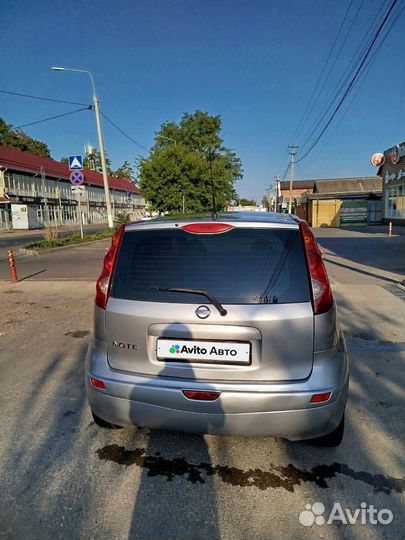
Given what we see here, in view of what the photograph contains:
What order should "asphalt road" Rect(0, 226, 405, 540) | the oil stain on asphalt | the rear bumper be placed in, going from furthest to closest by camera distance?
the oil stain on asphalt → the rear bumper → "asphalt road" Rect(0, 226, 405, 540)

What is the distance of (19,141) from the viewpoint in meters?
63.8

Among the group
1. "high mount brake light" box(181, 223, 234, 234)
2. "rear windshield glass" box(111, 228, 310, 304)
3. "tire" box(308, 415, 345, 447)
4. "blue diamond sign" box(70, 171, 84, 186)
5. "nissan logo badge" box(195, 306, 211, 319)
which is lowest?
"tire" box(308, 415, 345, 447)

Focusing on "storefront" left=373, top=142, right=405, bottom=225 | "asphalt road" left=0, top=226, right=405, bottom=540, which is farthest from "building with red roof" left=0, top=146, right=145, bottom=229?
"asphalt road" left=0, top=226, right=405, bottom=540

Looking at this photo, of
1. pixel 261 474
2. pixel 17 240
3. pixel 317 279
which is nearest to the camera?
pixel 317 279

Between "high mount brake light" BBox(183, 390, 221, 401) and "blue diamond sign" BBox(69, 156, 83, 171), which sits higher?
"blue diamond sign" BBox(69, 156, 83, 171)

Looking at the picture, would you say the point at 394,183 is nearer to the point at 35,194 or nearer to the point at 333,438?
the point at 333,438

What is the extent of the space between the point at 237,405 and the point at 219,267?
0.84m

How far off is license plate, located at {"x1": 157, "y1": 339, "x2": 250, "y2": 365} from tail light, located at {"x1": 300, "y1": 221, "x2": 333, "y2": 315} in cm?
51

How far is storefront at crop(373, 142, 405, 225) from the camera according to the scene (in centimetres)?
2644

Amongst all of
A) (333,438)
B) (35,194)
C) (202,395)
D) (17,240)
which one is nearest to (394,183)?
(17,240)

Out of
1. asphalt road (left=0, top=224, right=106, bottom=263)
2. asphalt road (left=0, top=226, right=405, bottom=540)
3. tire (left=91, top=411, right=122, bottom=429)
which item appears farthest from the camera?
asphalt road (left=0, top=224, right=106, bottom=263)

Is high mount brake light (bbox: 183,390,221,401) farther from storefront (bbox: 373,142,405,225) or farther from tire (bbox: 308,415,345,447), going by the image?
storefront (bbox: 373,142,405,225)

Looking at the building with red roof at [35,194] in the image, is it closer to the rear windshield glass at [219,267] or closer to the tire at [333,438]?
the rear windshield glass at [219,267]

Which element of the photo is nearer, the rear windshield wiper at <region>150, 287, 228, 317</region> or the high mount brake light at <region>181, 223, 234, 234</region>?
the rear windshield wiper at <region>150, 287, 228, 317</region>
